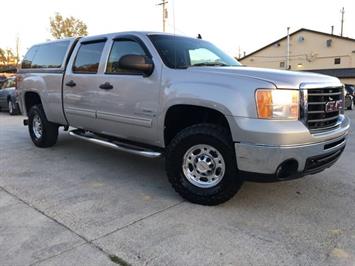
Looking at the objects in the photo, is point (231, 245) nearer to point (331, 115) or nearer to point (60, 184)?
point (331, 115)

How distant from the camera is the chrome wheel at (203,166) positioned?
12.9ft

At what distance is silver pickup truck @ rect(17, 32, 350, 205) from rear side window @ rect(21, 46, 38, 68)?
165 cm

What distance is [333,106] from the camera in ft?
13.1

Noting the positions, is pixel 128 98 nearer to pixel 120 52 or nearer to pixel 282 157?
pixel 120 52

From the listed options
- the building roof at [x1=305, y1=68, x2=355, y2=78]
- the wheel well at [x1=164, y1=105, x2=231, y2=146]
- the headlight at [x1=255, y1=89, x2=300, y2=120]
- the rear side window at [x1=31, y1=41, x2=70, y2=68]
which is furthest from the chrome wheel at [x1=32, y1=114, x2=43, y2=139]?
the building roof at [x1=305, y1=68, x2=355, y2=78]

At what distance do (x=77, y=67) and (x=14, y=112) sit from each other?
9804 millimetres

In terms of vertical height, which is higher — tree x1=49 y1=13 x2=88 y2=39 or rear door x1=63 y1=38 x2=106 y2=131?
tree x1=49 y1=13 x2=88 y2=39

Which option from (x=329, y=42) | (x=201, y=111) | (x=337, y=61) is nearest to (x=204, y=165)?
(x=201, y=111)

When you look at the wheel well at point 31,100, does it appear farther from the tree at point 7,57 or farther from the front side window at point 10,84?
the tree at point 7,57

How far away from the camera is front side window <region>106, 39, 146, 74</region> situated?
15.8 ft

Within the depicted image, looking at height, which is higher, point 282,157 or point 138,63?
point 138,63

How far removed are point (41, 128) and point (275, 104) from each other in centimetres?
488

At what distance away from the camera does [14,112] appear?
46.8 ft

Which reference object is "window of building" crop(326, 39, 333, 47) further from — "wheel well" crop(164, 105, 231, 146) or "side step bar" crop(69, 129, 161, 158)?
"wheel well" crop(164, 105, 231, 146)
